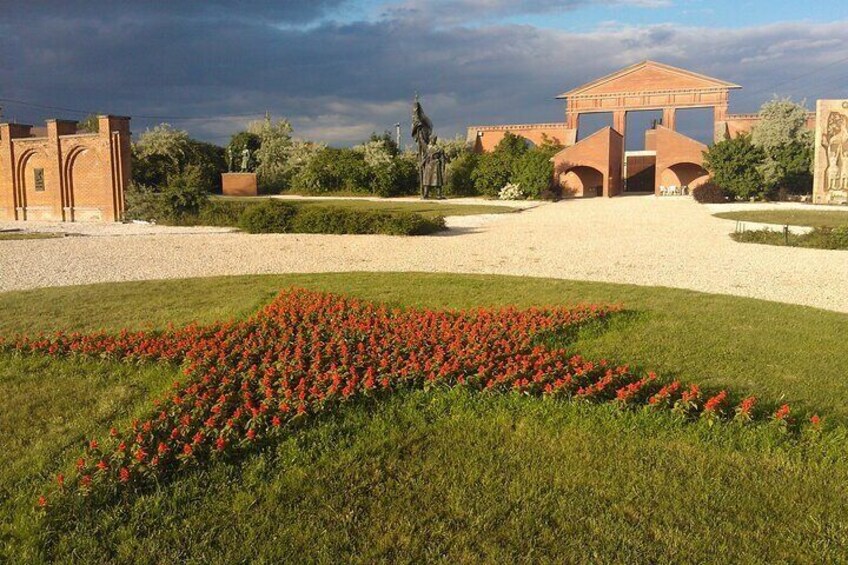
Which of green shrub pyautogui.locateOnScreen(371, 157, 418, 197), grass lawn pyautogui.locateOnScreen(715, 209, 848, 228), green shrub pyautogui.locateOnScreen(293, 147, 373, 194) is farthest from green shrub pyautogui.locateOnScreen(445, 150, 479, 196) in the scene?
grass lawn pyautogui.locateOnScreen(715, 209, 848, 228)

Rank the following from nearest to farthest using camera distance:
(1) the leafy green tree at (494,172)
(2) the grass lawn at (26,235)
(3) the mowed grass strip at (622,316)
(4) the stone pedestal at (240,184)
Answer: (3) the mowed grass strip at (622,316)
(2) the grass lawn at (26,235)
(1) the leafy green tree at (494,172)
(4) the stone pedestal at (240,184)

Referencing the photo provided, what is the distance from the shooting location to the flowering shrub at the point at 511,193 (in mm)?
38906

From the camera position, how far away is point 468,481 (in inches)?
139

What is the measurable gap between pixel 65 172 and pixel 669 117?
44715 mm

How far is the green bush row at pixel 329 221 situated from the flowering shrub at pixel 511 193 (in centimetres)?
2093

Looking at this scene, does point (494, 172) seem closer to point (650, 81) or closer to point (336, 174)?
point (336, 174)

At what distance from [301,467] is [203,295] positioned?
19.0 feet

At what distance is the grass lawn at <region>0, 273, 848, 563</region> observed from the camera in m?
2.96

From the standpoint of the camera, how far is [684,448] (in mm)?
3934

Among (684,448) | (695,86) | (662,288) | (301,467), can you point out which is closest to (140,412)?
(301,467)

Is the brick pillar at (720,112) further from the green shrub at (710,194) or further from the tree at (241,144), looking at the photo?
the tree at (241,144)

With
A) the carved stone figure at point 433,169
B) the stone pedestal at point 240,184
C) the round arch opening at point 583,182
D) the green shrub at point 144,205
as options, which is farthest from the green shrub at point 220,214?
the round arch opening at point 583,182

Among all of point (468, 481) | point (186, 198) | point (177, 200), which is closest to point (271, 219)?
point (186, 198)

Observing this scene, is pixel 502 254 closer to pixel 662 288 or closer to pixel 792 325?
pixel 662 288
